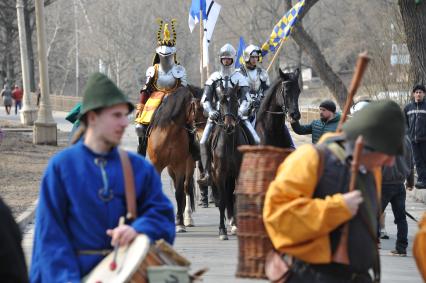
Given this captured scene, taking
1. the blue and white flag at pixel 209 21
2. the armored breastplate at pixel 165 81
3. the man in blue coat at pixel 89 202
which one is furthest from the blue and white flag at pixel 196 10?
the man in blue coat at pixel 89 202

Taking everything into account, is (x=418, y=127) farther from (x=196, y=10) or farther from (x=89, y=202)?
(x=89, y=202)

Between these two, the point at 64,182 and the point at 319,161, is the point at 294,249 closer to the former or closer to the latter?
the point at 319,161

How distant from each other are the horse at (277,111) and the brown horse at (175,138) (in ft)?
3.65

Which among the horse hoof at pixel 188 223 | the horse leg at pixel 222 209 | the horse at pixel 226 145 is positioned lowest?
the horse hoof at pixel 188 223

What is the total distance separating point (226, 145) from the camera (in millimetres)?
14766

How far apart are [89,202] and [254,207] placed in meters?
1.06

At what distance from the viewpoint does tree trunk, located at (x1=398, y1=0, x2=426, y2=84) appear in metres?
21.7

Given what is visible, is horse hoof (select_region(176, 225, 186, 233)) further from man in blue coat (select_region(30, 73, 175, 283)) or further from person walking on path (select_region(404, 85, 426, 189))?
man in blue coat (select_region(30, 73, 175, 283))

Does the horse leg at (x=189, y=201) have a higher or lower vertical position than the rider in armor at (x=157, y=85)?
lower

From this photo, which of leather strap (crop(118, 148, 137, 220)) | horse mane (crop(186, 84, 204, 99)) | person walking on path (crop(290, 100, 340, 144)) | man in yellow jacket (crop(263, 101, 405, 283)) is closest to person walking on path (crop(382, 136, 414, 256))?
person walking on path (crop(290, 100, 340, 144))

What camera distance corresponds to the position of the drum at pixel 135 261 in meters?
5.31

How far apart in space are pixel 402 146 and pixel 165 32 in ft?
36.1

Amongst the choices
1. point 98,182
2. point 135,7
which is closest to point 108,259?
point 98,182

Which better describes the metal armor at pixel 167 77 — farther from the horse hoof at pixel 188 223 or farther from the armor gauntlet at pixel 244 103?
the horse hoof at pixel 188 223
